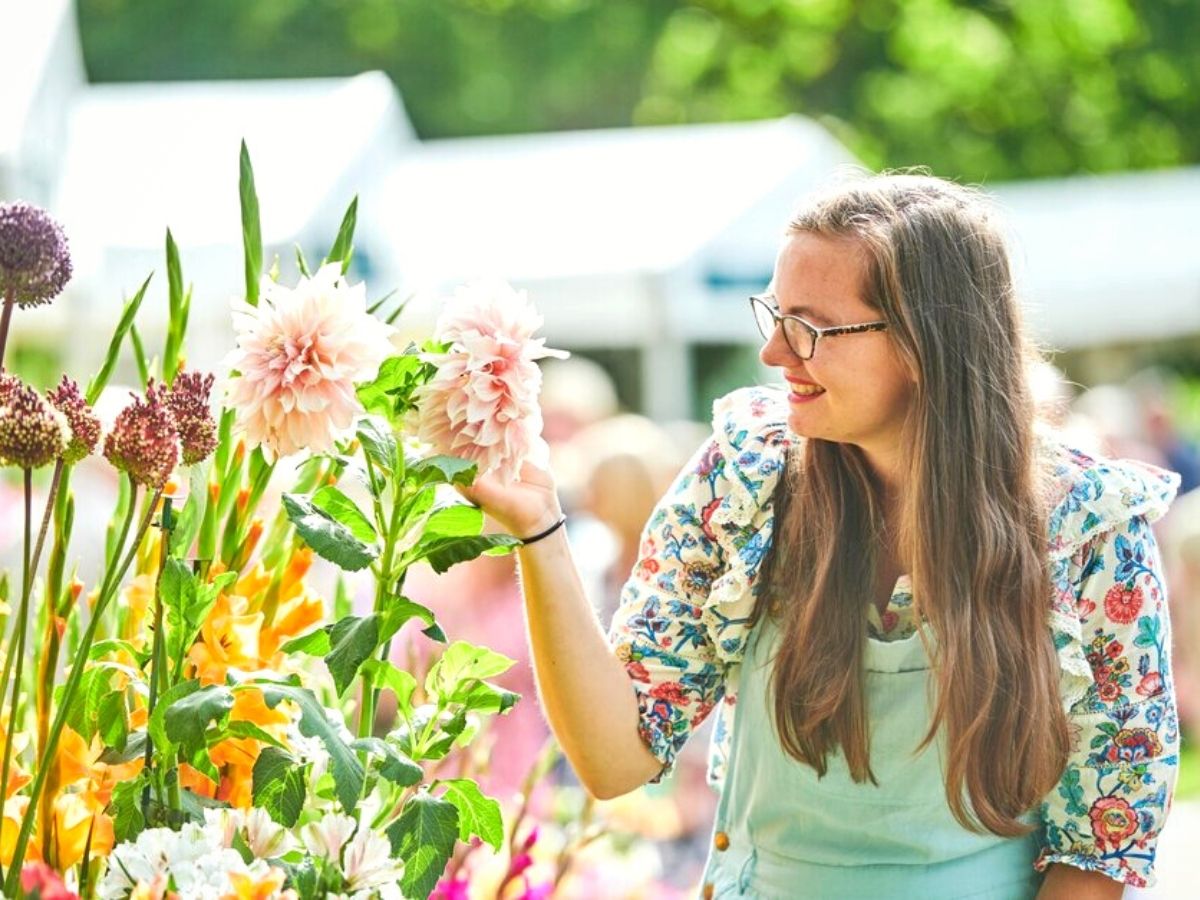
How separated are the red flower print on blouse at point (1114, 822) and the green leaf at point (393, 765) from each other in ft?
2.36

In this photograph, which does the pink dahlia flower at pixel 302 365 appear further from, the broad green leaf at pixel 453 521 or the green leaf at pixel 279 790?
the green leaf at pixel 279 790

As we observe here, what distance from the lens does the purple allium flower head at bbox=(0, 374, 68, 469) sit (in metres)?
1.00

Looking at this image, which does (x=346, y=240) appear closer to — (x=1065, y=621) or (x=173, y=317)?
(x=173, y=317)

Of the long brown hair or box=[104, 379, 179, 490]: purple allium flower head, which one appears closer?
box=[104, 379, 179, 490]: purple allium flower head

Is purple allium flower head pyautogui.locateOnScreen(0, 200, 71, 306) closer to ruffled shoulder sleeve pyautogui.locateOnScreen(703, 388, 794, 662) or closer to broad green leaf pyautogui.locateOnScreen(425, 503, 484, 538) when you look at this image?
broad green leaf pyautogui.locateOnScreen(425, 503, 484, 538)

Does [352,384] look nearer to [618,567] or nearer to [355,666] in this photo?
[355,666]

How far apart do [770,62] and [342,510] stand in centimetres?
1610

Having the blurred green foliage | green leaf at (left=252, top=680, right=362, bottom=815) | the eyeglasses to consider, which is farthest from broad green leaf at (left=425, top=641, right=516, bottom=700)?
the blurred green foliage

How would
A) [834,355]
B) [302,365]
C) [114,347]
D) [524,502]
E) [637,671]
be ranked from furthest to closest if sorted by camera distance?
[637,671], [834,355], [524,502], [114,347], [302,365]

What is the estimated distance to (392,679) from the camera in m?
1.19

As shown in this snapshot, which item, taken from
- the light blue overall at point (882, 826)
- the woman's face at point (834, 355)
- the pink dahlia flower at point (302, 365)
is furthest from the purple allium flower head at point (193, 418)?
the light blue overall at point (882, 826)

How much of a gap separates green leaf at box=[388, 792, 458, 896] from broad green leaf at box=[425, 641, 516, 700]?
0.29ft

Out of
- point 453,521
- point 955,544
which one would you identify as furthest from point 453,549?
point 955,544

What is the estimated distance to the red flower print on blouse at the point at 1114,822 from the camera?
1.55 metres
